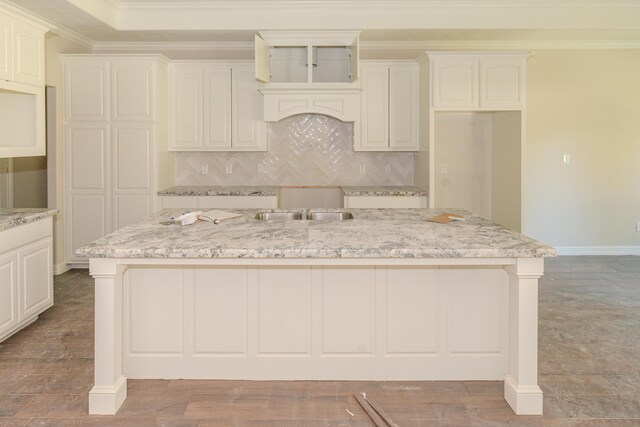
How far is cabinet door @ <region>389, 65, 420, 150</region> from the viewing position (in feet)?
20.7

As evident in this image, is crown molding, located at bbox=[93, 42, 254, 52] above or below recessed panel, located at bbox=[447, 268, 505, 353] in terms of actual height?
above

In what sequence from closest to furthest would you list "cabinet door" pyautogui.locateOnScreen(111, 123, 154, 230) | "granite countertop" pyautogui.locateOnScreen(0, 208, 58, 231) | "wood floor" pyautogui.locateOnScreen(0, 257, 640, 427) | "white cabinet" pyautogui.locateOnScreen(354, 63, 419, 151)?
"wood floor" pyautogui.locateOnScreen(0, 257, 640, 427) → "granite countertop" pyautogui.locateOnScreen(0, 208, 58, 231) → "cabinet door" pyautogui.locateOnScreen(111, 123, 154, 230) → "white cabinet" pyautogui.locateOnScreen(354, 63, 419, 151)

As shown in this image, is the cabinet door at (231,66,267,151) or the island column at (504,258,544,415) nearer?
the island column at (504,258,544,415)

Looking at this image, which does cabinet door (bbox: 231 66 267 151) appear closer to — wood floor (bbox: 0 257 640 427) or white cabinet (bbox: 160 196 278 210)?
white cabinet (bbox: 160 196 278 210)

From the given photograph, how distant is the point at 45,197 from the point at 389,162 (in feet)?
13.7

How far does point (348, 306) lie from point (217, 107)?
382cm

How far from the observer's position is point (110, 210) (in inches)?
239

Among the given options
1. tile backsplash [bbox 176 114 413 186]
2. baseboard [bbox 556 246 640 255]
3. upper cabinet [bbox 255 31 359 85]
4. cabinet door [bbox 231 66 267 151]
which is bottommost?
baseboard [bbox 556 246 640 255]

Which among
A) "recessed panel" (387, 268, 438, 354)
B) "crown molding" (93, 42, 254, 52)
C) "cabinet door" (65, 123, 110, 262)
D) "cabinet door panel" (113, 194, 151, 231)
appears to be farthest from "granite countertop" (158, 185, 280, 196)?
"recessed panel" (387, 268, 438, 354)

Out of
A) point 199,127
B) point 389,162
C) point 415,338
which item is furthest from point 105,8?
point 415,338

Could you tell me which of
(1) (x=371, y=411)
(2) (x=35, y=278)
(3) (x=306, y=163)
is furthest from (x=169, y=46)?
(1) (x=371, y=411)

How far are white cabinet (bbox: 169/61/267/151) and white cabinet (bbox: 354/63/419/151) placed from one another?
1.13 m

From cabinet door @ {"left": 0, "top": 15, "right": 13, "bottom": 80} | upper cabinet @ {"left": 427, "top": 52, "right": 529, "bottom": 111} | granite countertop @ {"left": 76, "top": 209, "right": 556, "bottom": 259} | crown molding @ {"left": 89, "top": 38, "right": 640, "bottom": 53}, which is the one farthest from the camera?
crown molding @ {"left": 89, "top": 38, "right": 640, "bottom": 53}

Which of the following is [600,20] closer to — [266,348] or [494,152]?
[494,152]
